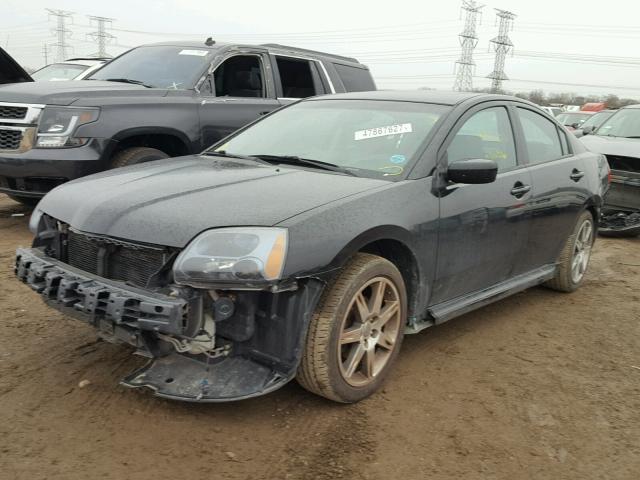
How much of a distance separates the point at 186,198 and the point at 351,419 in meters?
1.37

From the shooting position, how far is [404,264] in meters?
3.41

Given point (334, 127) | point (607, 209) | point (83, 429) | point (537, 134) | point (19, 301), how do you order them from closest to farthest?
point (83, 429), point (334, 127), point (19, 301), point (537, 134), point (607, 209)

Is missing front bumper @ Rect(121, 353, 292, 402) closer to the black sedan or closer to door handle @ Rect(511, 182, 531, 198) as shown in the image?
the black sedan

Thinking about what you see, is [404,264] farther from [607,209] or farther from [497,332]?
[607,209]

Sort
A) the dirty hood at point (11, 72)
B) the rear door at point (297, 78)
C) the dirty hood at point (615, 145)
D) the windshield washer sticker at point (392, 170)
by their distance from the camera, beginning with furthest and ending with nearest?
the dirty hood at point (615, 145) < the rear door at point (297, 78) < the dirty hood at point (11, 72) < the windshield washer sticker at point (392, 170)

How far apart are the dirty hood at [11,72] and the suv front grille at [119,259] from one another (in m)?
4.29

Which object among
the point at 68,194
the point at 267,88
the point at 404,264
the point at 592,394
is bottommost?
the point at 592,394

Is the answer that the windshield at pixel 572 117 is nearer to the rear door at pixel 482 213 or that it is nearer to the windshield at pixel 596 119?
the windshield at pixel 596 119

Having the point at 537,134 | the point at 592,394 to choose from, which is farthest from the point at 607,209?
the point at 592,394

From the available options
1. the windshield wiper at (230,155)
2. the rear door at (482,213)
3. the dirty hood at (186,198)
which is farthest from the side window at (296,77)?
the dirty hood at (186,198)

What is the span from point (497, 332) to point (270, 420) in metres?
Answer: 2.04

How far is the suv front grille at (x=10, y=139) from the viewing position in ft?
18.2

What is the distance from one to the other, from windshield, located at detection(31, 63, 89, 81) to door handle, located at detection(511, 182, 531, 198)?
901 centimetres

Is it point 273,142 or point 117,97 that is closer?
point 273,142
